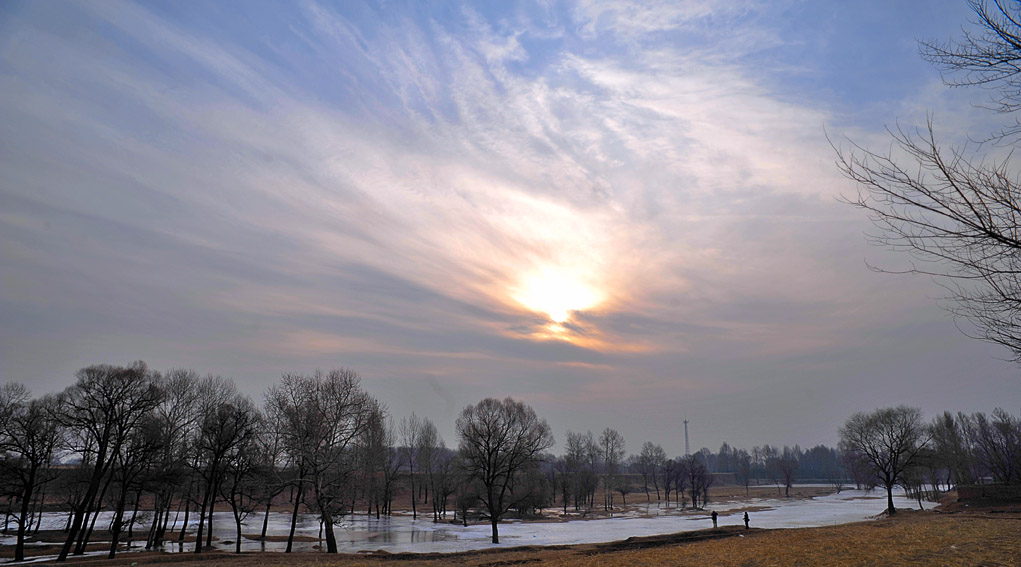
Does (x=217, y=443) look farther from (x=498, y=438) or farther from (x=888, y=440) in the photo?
(x=888, y=440)

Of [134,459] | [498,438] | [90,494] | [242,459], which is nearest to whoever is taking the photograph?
[90,494]

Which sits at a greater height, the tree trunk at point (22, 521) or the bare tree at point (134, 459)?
the bare tree at point (134, 459)

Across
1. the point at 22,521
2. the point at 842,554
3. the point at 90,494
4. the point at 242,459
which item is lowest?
the point at 22,521

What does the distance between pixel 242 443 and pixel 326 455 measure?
10546 millimetres

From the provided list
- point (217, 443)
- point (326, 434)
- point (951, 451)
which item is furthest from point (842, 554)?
point (951, 451)

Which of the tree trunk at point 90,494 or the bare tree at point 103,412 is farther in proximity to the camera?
the bare tree at point 103,412

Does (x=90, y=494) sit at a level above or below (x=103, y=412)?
below

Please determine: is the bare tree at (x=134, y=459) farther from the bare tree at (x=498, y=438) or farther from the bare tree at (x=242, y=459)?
the bare tree at (x=498, y=438)

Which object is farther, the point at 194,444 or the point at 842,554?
the point at 194,444

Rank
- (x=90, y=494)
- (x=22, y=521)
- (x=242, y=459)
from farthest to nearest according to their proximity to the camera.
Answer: (x=242, y=459) → (x=22, y=521) → (x=90, y=494)

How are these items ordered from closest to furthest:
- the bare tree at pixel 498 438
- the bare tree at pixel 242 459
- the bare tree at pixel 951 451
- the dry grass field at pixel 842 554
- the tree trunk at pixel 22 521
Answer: the dry grass field at pixel 842 554 < the tree trunk at pixel 22 521 < the bare tree at pixel 242 459 < the bare tree at pixel 498 438 < the bare tree at pixel 951 451

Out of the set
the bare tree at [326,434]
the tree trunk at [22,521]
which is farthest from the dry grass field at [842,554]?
the tree trunk at [22,521]

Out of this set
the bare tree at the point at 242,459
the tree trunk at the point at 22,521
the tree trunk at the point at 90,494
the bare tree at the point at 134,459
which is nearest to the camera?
the tree trunk at the point at 90,494

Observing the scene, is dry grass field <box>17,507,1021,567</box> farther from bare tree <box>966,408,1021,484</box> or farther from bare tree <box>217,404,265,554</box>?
bare tree <box>966,408,1021,484</box>
